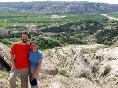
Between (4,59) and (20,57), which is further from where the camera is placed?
(4,59)

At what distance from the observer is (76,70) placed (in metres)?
47.4

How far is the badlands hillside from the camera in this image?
21.2 meters

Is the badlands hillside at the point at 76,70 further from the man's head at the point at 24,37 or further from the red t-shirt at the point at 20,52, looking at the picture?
the man's head at the point at 24,37

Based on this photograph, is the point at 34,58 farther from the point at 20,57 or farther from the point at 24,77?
the point at 24,77

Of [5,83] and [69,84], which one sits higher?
[5,83]

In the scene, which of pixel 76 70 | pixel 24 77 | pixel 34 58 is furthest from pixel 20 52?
pixel 76 70

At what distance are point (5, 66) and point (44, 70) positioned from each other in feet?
10.5

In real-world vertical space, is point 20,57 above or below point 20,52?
below

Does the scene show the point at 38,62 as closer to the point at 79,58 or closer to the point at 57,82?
the point at 57,82

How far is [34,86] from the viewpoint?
15.8m

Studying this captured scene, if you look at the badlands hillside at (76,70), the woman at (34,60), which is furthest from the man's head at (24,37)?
the badlands hillside at (76,70)

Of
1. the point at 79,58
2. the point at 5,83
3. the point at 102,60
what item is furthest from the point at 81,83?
the point at 79,58

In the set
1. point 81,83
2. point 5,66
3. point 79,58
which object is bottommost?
point 79,58

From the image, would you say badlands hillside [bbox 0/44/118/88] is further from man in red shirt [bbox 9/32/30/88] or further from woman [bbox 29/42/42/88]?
woman [bbox 29/42/42/88]
